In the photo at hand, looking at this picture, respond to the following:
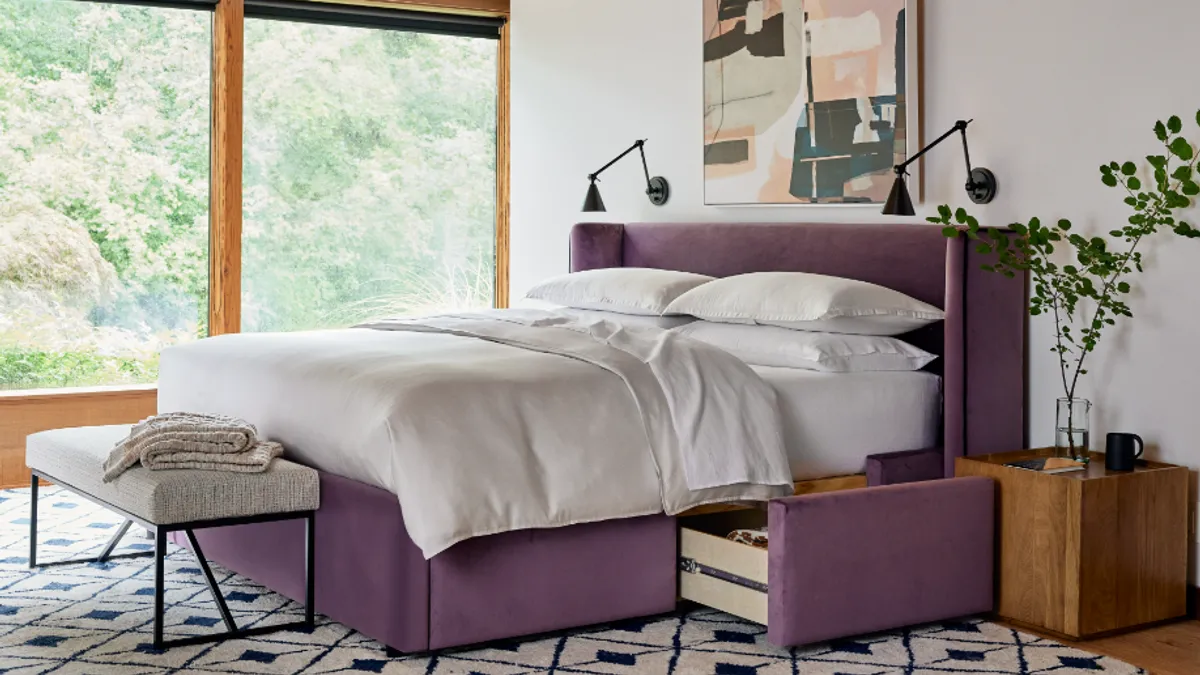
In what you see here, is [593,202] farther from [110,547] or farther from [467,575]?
[467,575]

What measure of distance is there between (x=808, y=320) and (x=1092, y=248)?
798mm

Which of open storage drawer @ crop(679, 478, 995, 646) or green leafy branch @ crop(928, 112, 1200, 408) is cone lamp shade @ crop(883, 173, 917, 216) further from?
open storage drawer @ crop(679, 478, 995, 646)

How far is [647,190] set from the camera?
5.80m

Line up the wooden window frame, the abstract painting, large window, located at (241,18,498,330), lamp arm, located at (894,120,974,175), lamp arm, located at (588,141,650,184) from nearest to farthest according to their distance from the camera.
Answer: lamp arm, located at (894,120,974,175) < the abstract painting < the wooden window frame < lamp arm, located at (588,141,650,184) < large window, located at (241,18,498,330)

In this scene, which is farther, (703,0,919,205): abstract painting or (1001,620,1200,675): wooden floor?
(703,0,919,205): abstract painting

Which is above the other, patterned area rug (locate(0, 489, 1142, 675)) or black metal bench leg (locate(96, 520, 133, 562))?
black metal bench leg (locate(96, 520, 133, 562))

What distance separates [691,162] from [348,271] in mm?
1835

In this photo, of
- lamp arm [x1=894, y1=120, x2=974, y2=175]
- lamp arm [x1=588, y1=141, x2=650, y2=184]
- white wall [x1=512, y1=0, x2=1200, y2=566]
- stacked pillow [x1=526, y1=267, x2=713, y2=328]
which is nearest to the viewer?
white wall [x1=512, y1=0, x2=1200, y2=566]

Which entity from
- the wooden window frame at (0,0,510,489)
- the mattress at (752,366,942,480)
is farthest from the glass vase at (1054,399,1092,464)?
the wooden window frame at (0,0,510,489)

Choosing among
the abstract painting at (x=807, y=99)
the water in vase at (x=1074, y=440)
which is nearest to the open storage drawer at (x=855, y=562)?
the water in vase at (x=1074, y=440)

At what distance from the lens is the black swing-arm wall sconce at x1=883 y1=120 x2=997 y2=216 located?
421cm

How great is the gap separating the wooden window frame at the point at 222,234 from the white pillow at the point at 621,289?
161 cm

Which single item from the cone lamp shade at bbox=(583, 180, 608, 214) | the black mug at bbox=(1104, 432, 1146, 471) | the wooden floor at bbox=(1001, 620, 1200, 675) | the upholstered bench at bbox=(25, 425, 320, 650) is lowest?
the wooden floor at bbox=(1001, 620, 1200, 675)

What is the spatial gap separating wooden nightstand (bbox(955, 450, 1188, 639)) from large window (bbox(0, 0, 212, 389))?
12.2 ft
